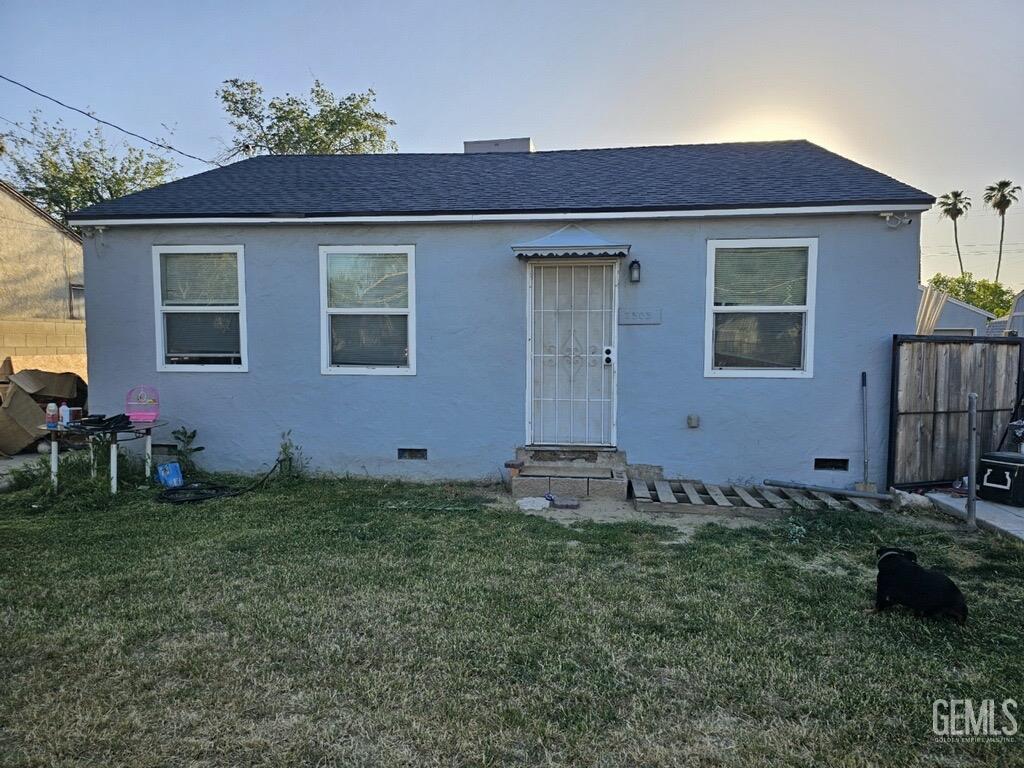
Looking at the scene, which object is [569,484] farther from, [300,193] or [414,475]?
[300,193]

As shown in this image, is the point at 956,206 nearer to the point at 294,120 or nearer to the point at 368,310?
the point at 294,120

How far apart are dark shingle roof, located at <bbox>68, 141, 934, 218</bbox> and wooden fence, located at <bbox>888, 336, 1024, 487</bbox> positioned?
5.27 ft

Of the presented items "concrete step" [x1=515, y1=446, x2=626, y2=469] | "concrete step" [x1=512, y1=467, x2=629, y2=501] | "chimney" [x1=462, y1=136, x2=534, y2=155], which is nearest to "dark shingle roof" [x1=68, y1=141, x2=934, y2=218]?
"chimney" [x1=462, y1=136, x2=534, y2=155]

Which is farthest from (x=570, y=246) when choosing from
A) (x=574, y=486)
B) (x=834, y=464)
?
(x=834, y=464)

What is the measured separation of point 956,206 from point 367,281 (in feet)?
179


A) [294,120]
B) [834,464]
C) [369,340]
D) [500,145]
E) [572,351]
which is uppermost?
[294,120]

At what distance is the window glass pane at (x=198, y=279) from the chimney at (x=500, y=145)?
441 centimetres

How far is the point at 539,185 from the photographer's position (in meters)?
A: 7.06

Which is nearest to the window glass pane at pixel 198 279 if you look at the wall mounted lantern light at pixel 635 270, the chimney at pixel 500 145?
the chimney at pixel 500 145

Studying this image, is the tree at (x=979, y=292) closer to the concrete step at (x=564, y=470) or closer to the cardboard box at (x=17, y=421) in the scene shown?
the concrete step at (x=564, y=470)

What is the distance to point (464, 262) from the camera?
660cm

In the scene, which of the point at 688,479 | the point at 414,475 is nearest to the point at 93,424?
the point at 414,475

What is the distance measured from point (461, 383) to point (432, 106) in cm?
952

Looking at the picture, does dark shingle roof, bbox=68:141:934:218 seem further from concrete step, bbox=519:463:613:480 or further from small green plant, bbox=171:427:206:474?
concrete step, bbox=519:463:613:480
